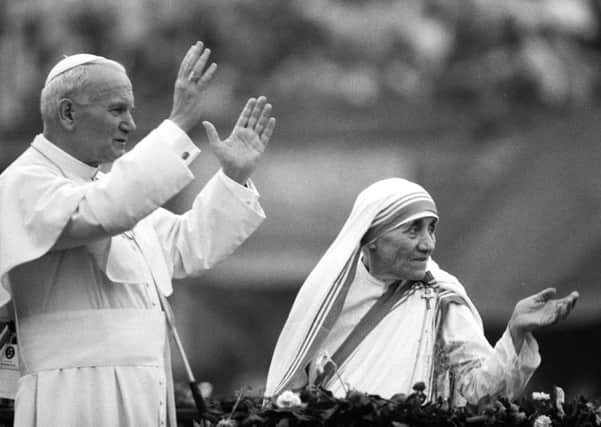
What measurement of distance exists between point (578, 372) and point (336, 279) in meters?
6.29

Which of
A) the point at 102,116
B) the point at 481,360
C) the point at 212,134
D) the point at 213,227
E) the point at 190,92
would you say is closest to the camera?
the point at 190,92

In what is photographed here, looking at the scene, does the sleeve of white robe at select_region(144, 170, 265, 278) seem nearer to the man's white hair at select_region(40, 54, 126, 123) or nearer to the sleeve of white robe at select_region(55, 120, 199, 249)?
the sleeve of white robe at select_region(55, 120, 199, 249)

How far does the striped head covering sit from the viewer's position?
727 cm

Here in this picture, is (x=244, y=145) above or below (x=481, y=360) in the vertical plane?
above

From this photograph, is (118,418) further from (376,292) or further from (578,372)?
(578,372)

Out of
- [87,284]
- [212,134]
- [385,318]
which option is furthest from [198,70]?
[385,318]

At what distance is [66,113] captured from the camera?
241 inches

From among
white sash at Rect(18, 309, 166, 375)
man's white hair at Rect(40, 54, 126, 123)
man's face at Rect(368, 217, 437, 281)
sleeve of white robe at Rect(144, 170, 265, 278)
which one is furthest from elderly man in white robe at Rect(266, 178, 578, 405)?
man's white hair at Rect(40, 54, 126, 123)

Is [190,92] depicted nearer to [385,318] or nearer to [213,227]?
[213,227]

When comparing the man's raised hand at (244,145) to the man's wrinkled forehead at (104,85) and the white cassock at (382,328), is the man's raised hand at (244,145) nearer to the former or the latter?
the man's wrinkled forehead at (104,85)

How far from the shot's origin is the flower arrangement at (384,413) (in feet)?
20.5

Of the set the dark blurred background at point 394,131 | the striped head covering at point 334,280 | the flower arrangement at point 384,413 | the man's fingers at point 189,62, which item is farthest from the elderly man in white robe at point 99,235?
the dark blurred background at point 394,131

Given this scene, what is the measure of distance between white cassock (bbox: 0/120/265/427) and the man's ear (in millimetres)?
108

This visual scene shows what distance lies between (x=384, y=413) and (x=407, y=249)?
121 centimetres
